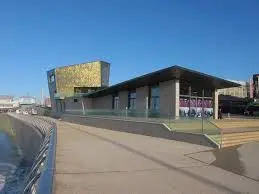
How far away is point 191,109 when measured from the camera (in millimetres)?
34219

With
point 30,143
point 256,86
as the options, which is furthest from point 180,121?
point 256,86

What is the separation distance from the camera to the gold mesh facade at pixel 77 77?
222 ft

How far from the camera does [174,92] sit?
3192 centimetres

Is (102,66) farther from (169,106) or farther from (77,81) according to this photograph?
(169,106)

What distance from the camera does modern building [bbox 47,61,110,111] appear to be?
67.6m

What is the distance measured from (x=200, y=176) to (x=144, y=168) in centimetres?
170

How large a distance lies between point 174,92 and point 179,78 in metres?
1.34

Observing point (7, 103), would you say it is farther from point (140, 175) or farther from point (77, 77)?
point (140, 175)

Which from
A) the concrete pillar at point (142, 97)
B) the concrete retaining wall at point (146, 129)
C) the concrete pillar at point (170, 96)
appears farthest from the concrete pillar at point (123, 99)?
the concrete pillar at point (170, 96)

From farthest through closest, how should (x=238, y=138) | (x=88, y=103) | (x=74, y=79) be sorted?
(x=74, y=79) < (x=88, y=103) < (x=238, y=138)

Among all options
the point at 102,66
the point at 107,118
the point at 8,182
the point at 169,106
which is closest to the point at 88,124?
the point at 107,118

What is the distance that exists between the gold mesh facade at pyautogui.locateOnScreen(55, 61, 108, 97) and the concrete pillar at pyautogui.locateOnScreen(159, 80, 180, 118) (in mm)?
34648

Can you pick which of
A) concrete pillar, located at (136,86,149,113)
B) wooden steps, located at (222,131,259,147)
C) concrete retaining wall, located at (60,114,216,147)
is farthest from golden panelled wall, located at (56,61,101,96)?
wooden steps, located at (222,131,259,147)

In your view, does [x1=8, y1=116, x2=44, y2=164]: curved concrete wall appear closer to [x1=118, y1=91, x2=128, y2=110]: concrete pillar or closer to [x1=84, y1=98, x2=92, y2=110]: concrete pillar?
[x1=118, y1=91, x2=128, y2=110]: concrete pillar
